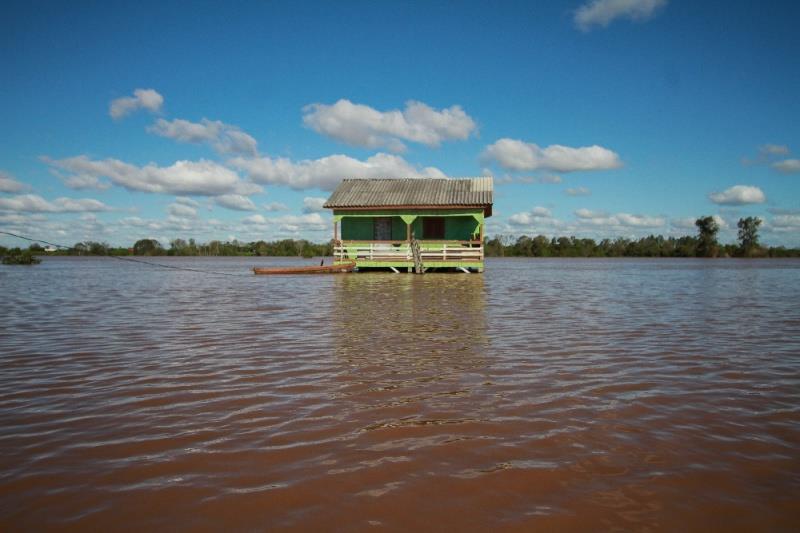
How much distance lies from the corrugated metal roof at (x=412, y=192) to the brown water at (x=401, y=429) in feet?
56.6

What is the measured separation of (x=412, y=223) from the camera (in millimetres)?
27266

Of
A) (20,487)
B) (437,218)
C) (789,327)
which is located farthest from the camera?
(437,218)

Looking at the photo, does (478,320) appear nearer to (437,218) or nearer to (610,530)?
(610,530)

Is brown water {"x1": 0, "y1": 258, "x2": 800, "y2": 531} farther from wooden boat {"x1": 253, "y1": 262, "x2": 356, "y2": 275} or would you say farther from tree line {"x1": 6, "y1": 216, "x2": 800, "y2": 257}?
tree line {"x1": 6, "y1": 216, "x2": 800, "y2": 257}

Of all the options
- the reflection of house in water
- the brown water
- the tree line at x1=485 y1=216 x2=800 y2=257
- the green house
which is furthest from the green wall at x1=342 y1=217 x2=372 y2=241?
the tree line at x1=485 y1=216 x2=800 y2=257

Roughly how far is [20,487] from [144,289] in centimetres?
1504

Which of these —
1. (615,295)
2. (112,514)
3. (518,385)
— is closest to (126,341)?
(112,514)

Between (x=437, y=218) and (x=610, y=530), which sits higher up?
(x=437, y=218)

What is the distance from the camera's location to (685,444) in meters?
3.38

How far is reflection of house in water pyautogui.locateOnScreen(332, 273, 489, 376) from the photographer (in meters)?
5.98

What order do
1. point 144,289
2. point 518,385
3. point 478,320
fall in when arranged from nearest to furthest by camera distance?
point 518,385
point 478,320
point 144,289

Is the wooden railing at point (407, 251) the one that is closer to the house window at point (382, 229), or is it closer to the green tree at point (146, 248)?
the house window at point (382, 229)

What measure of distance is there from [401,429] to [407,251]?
21.7m

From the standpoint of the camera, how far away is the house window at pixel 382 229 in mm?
27531
